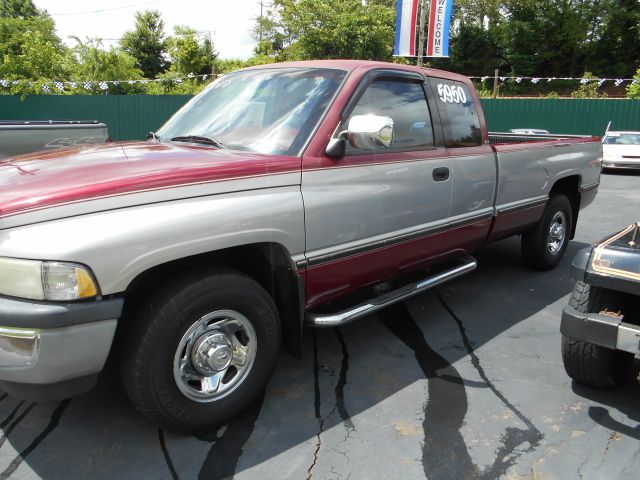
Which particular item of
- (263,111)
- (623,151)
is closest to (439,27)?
(623,151)

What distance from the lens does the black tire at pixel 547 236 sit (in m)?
5.45

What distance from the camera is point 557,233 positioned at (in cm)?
578

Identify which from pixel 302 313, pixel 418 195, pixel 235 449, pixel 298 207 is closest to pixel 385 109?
pixel 418 195

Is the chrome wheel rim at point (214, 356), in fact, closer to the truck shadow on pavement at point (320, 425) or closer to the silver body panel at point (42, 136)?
the truck shadow on pavement at point (320, 425)

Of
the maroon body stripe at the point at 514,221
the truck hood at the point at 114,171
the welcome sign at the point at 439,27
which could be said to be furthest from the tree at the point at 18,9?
the truck hood at the point at 114,171

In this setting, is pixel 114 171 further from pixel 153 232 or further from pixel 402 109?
pixel 402 109

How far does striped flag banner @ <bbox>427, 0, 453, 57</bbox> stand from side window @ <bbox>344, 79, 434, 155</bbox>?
15857 millimetres

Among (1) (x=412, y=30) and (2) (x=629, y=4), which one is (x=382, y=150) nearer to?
(1) (x=412, y=30)

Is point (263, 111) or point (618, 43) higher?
point (618, 43)

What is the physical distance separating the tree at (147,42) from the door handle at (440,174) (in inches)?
1997

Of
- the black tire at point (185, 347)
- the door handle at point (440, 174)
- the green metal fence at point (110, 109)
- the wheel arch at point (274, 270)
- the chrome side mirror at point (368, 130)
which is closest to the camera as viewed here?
the black tire at point (185, 347)

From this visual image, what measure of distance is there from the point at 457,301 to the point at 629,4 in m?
48.3

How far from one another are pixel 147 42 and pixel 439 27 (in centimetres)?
3912

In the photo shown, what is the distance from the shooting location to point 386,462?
8.55 feet
